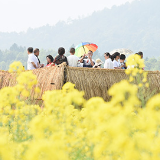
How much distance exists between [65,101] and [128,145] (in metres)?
1.17

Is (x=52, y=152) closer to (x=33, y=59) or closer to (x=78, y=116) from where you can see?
(x=78, y=116)

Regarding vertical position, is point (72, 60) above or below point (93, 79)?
above

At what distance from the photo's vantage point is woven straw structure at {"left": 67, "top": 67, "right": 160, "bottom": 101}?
6.66m

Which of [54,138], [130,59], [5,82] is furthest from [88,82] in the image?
[54,138]

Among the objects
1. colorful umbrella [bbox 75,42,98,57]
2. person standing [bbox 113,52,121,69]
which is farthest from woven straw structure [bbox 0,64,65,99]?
colorful umbrella [bbox 75,42,98,57]

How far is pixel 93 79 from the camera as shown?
693cm

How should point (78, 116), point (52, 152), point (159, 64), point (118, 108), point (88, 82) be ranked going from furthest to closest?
point (159, 64)
point (88, 82)
point (78, 116)
point (118, 108)
point (52, 152)

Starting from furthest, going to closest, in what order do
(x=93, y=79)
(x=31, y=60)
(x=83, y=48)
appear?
(x=83, y=48) → (x=31, y=60) → (x=93, y=79)

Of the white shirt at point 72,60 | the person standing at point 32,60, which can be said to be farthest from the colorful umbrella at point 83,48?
the white shirt at point 72,60

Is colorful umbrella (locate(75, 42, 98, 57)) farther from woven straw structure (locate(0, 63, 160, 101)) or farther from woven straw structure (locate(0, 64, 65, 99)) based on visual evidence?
woven straw structure (locate(0, 64, 65, 99))

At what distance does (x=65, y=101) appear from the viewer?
8.27ft

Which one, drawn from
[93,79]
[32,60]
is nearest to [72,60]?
[93,79]

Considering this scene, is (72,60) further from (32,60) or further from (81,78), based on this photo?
(32,60)

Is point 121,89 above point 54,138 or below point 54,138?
above
